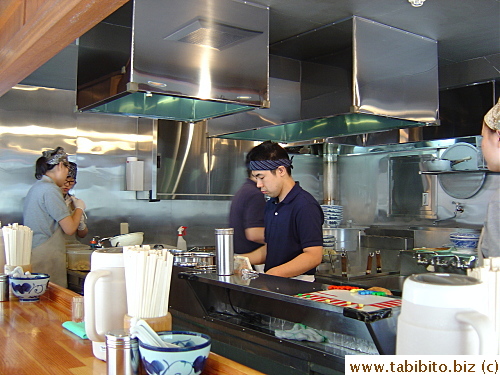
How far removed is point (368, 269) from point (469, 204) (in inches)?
62.4

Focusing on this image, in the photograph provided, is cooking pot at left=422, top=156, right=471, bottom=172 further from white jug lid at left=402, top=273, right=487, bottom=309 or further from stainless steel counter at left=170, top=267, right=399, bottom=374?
white jug lid at left=402, top=273, right=487, bottom=309

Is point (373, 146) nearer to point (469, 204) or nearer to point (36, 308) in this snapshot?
point (469, 204)

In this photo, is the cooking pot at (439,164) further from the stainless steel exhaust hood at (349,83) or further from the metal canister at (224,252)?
the metal canister at (224,252)

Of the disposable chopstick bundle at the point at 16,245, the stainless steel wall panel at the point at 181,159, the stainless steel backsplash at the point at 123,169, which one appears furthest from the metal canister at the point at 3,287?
the stainless steel wall panel at the point at 181,159

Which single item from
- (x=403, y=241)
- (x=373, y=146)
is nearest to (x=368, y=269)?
(x=403, y=241)

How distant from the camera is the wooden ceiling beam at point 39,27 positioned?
2.35 meters

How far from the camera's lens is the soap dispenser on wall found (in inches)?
234

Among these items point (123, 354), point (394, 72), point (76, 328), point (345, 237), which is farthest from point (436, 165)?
point (123, 354)

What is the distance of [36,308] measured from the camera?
8.93 feet

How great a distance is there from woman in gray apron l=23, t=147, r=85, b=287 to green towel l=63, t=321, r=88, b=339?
2528 mm

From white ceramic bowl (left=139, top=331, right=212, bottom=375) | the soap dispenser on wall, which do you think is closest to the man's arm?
white ceramic bowl (left=139, top=331, right=212, bottom=375)

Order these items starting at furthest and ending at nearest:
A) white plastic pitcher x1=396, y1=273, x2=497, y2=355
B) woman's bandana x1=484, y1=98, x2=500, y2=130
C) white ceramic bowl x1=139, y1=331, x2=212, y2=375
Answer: woman's bandana x1=484, y1=98, x2=500, y2=130 → white ceramic bowl x1=139, y1=331, x2=212, y2=375 → white plastic pitcher x1=396, y1=273, x2=497, y2=355

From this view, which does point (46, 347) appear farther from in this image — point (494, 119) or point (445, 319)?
point (494, 119)

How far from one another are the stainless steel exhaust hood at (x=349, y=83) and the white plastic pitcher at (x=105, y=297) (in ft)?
8.58
